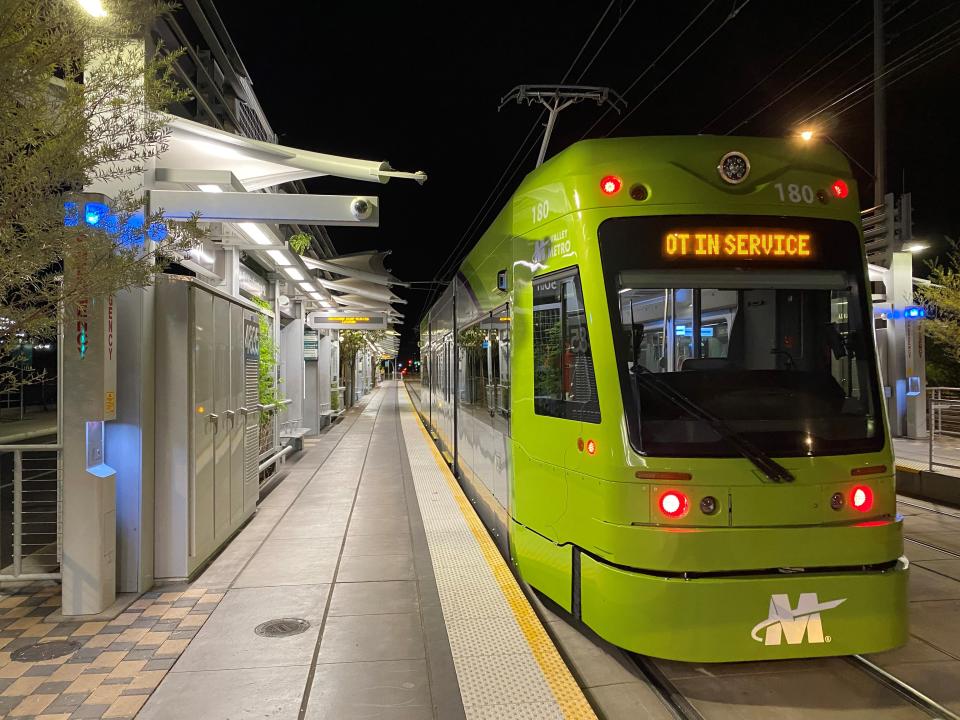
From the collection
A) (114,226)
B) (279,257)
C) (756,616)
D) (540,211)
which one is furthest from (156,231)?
(279,257)

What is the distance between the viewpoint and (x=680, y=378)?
3.91m

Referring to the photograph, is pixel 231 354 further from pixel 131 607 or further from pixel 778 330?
pixel 778 330

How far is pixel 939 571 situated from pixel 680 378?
4.01 meters

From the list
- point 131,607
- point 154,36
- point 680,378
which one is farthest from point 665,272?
point 154,36

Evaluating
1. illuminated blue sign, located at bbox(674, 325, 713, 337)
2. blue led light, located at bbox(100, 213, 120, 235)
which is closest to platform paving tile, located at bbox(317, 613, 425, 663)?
illuminated blue sign, located at bbox(674, 325, 713, 337)

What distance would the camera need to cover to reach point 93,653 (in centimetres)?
419

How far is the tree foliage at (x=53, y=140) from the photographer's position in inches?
111

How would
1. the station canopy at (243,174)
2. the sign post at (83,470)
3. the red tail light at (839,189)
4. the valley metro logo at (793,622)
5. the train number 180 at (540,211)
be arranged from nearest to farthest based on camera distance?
the valley metro logo at (793,622)
the red tail light at (839,189)
the train number 180 at (540,211)
the sign post at (83,470)
the station canopy at (243,174)

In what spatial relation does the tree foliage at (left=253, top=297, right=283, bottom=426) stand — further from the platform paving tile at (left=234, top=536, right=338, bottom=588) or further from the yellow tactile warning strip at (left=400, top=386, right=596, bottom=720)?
the yellow tactile warning strip at (left=400, top=386, right=596, bottom=720)

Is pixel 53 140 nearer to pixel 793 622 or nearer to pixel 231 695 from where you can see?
pixel 231 695

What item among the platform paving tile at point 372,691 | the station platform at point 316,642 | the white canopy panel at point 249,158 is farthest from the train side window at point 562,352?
the white canopy panel at point 249,158

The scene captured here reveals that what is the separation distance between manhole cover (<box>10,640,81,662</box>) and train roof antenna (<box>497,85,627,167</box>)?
12057 millimetres

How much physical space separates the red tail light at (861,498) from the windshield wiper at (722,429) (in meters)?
0.43

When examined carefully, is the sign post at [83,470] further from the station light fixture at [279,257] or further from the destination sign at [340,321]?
the destination sign at [340,321]
